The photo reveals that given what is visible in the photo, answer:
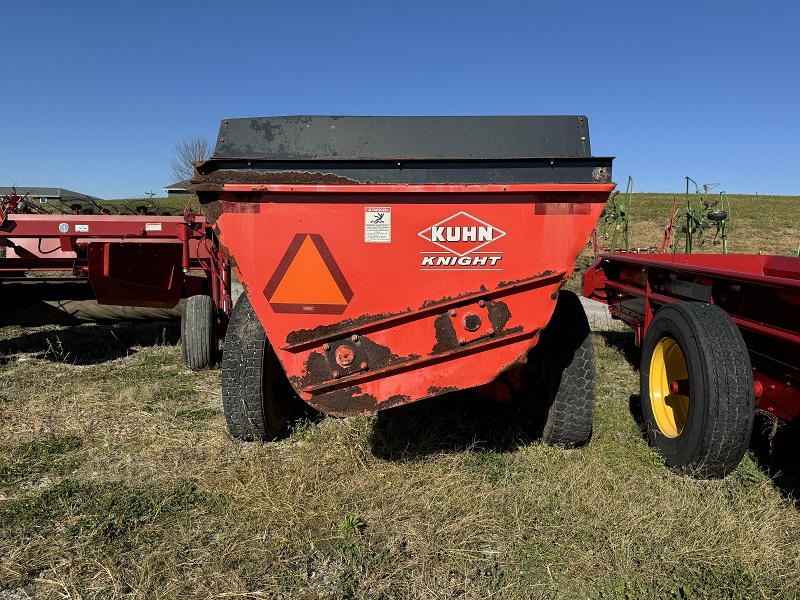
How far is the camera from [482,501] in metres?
2.75

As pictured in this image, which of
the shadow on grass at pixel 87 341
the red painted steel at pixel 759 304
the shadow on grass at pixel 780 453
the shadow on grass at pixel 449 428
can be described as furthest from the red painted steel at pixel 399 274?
the shadow on grass at pixel 87 341

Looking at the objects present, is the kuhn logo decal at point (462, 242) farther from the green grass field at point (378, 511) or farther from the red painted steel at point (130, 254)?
the red painted steel at point (130, 254)

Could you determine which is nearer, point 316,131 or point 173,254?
point 316,131

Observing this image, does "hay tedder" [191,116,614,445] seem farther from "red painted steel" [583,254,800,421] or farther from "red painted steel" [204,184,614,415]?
"red painted steel" [583,254,800,421]

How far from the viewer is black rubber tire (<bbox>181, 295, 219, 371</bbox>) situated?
520 centimetres

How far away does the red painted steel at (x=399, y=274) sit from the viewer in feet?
8.94

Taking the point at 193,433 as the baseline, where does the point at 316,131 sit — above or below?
above

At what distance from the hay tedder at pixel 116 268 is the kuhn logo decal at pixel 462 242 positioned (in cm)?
321

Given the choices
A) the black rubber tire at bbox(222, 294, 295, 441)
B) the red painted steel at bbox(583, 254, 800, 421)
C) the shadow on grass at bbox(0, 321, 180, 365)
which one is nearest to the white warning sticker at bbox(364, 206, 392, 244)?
the black rubber tire at bbox(222, 294, 295, 441)

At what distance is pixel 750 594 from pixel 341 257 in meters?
2.25

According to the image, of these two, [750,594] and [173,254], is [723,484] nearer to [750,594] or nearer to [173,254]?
[750,594]

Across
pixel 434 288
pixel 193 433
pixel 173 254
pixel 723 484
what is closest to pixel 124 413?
pixel 193 433

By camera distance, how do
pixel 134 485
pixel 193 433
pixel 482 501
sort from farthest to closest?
pixel 193 433 < pixel 134 485 < pixel 482 501

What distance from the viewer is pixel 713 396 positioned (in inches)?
107
